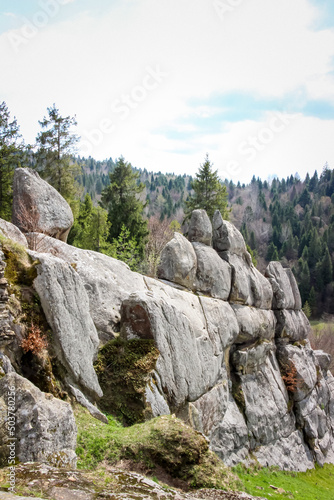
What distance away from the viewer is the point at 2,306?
10.1 meters

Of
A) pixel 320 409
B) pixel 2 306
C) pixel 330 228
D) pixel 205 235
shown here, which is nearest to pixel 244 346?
pixel 205 235

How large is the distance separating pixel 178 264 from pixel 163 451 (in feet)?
45.2

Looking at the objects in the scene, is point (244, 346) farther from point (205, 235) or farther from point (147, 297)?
point (147, 297)

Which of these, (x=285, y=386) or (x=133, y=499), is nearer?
(x=133, y=499)

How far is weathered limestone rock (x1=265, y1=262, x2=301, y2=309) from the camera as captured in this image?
1304 inches

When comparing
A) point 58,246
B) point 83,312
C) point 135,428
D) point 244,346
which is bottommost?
point 244,346

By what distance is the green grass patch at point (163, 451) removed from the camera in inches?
355

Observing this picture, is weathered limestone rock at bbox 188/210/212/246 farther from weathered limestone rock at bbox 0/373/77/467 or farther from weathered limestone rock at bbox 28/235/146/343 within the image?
weathered limestone rock at bbox 0/373/77/467

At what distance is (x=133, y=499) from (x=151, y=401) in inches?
275

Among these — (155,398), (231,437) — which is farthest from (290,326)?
(155,398)

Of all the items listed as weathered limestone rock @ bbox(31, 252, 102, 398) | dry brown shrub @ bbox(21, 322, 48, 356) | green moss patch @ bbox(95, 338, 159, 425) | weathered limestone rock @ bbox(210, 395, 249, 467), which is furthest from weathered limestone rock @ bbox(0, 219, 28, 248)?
weathered limestone rock @ bbox(210, 395, 249, 467)

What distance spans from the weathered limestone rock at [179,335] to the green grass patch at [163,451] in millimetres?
4732

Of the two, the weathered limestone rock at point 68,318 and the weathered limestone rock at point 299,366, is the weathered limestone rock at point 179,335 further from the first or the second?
the weathered limestone rock at point 299,366

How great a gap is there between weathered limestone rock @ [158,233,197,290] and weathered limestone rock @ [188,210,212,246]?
2.91 metres
